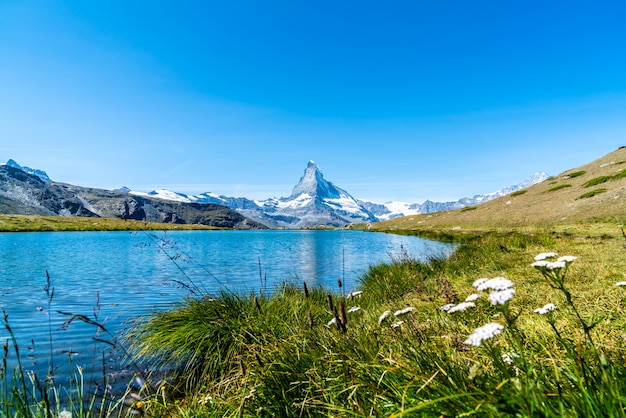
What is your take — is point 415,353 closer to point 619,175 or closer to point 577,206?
point 577,206

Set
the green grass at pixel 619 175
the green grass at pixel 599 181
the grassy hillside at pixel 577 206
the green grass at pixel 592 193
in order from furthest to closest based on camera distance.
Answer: the green grass at pixel 599 181
the green grass at pixel 619 175
the green grass at pixel 592 193
the grassy hillside at pixel 577 206

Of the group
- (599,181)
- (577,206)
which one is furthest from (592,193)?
(599,181)

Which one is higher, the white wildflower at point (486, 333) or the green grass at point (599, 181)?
the green grass at point (599, 181)

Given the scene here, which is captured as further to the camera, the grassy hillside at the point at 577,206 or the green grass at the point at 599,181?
the green grass at the point at 599,181

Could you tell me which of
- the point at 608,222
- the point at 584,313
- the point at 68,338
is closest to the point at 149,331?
the point at 68,338

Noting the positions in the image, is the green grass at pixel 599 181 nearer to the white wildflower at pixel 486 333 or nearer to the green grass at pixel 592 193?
the green grass at pixel 592 193

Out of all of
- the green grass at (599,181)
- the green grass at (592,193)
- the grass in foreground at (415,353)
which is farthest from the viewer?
the green grass at (599,181)

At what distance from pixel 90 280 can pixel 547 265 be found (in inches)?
1115

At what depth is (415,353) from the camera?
3.68 meters

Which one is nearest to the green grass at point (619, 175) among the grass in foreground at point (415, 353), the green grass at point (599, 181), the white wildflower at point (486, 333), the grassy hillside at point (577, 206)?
the grassy hillside at point (577, 206)

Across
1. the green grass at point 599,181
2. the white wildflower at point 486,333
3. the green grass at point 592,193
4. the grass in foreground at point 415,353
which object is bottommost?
the grass in foreground at point 415,353

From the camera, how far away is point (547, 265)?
217cm

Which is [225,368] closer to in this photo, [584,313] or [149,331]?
[149,331]

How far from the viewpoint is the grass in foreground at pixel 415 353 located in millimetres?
1909
